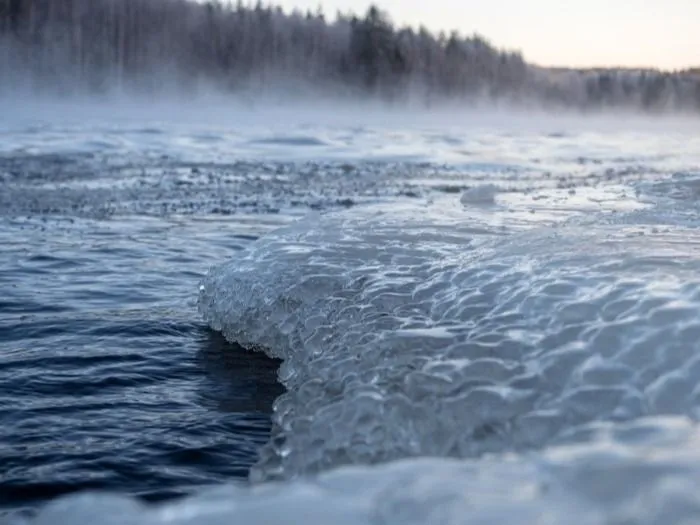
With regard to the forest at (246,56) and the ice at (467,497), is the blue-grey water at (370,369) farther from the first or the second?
the forest at (246,56)

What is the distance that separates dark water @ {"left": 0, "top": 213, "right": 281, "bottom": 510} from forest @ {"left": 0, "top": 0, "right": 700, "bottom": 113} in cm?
3959

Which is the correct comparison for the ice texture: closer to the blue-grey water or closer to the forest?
the blue-grey water

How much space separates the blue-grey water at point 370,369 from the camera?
1374 mm

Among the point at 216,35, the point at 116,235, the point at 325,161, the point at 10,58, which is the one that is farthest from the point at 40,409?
the point at 216,35

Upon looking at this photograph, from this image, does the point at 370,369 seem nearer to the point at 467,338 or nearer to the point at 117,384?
the point at 467,338

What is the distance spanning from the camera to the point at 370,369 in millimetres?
2578

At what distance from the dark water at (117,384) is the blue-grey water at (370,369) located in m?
0.01

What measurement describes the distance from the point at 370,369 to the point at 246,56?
48.1 meters

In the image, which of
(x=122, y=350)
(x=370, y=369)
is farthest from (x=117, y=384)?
(x=370, y=369)

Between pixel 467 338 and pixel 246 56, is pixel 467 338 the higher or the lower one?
the lower one

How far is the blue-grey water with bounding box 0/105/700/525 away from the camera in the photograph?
54.1 inches

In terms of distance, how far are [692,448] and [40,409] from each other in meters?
2.05

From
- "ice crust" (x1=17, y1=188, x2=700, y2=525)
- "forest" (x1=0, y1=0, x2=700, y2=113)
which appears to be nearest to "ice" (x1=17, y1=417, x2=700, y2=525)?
"ice crust" (x1=17, y1=188, x2=700, y2=525)

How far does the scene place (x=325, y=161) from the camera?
12.9 metres
